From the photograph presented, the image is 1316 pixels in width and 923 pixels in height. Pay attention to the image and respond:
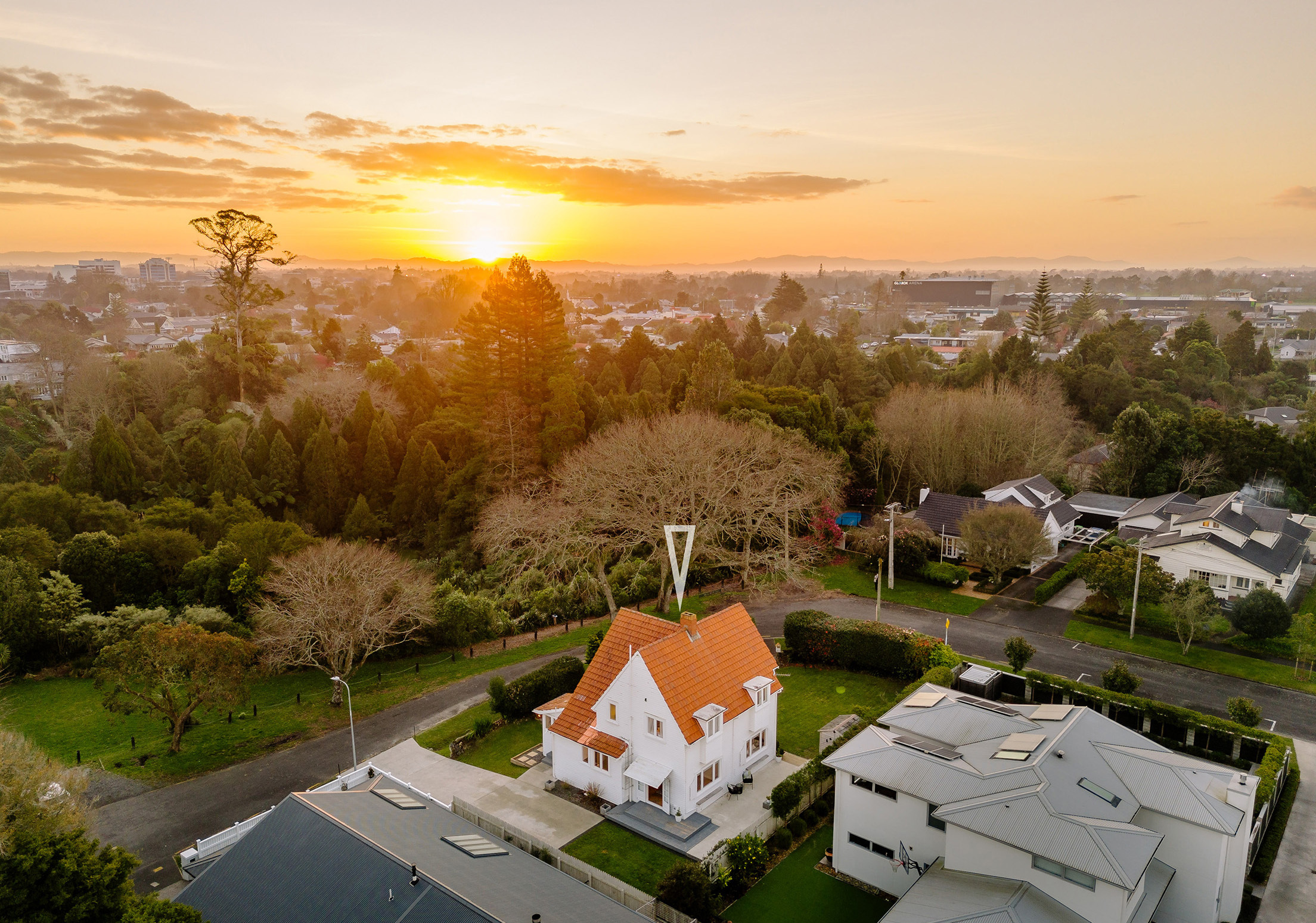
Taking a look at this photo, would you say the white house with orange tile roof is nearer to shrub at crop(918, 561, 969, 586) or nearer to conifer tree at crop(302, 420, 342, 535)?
shrub at crop(918, 561, 969, 586)

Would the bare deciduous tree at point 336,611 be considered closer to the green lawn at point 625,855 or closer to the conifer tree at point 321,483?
the green lawn at point 625,855

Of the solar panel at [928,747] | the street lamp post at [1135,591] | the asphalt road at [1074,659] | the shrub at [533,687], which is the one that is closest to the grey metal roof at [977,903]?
the solar panel at [928,747]

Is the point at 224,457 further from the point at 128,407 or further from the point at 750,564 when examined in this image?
the point at 750,564

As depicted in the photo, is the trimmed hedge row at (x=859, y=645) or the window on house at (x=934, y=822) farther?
the trimmed hedge row at (x=859, y=645)

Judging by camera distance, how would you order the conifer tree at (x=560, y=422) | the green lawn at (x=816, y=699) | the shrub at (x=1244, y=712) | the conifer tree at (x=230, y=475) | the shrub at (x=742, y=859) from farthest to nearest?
the conifer tree at (x=560, y=422) < the conifer tree at (x=230, y=475) < the green lawn at (x=816, y=699) < the shrub at (x=1244, y=712) < the shrub at (x=742, y=859)

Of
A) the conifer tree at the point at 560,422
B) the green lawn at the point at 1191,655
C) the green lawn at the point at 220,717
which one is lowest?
the green lawn at the point at 220,717

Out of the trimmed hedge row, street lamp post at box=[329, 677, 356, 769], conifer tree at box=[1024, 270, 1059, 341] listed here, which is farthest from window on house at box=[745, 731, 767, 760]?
conifer tree at box=[1024, 270, 1059, 341]
